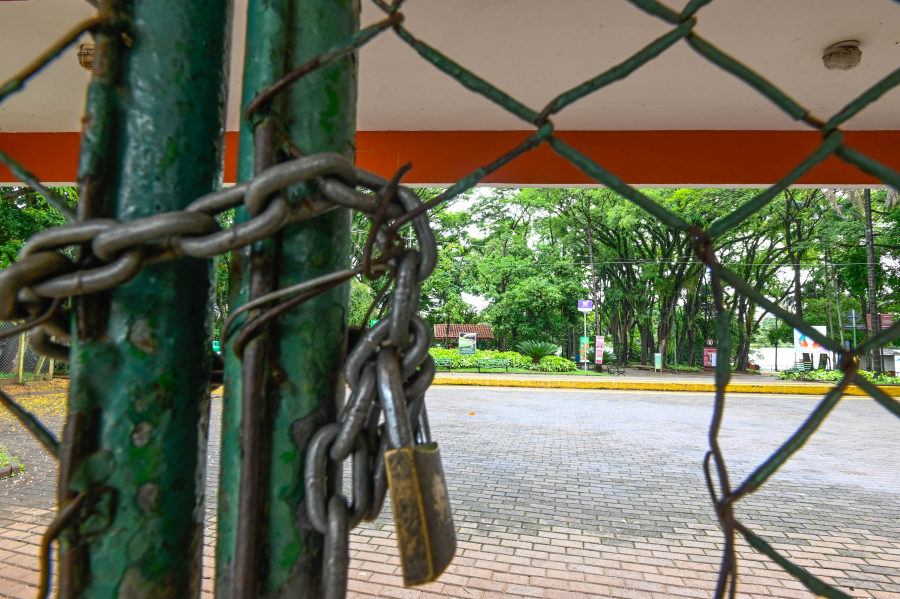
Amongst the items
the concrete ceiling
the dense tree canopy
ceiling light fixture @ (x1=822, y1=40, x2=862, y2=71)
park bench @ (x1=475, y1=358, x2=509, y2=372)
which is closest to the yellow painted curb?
park bench @ (x1=475, y1=358, x2=509, y2=372)

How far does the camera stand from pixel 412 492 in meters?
0.54

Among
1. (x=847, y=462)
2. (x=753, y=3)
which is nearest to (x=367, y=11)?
(x=753, y=3)

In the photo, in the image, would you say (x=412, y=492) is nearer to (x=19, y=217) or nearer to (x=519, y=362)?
(x=19, y=217)

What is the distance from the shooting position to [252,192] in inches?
19.9

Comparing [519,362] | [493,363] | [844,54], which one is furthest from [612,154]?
[519,362]

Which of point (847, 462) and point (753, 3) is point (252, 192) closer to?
point (753, 3)

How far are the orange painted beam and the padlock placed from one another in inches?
179

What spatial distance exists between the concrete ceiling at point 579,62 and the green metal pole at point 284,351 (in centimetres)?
260

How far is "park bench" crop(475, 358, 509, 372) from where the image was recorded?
64.1 ft

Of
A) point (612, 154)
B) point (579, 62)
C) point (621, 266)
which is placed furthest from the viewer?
point (621, 266)

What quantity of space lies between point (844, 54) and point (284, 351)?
4256mm

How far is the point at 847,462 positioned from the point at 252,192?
8.57 m

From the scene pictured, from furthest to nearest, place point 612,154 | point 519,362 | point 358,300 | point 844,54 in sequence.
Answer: point 519,362, point 358,300, point 612,154, point 844,54

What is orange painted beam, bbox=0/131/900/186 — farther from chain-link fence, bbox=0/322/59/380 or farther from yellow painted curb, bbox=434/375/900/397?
chain-link fence, bbox=0/322/59/380
